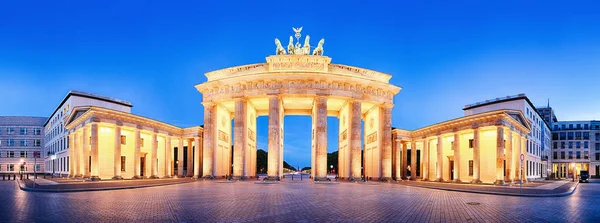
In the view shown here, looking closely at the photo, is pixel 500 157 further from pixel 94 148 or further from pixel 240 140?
pixel 94 148

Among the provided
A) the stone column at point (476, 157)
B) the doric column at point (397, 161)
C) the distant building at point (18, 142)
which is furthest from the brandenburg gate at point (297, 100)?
the distant building at point (18, 142)

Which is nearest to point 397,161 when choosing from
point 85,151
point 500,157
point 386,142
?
point 386,142

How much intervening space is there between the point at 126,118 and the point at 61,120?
30.1 m

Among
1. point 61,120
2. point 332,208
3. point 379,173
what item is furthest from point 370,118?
point 61,120

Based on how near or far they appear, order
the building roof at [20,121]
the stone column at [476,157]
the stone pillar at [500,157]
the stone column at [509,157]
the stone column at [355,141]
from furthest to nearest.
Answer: the building roof at [20,121] → the stone column at [355,141] → the stone column at [476,157] → the stone column at [509,157] → the stone pillar at [500,157]

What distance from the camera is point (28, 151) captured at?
92.0m

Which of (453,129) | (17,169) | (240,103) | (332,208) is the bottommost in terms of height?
(17,169)

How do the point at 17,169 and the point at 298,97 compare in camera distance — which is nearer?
the point at 298,97

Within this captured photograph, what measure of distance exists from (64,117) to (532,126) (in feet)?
261

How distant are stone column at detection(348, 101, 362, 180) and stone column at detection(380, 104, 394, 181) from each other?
4.29m

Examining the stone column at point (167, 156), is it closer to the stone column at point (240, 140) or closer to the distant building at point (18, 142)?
the stone column at point (240, 140)

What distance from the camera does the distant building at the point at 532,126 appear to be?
→ 64875mm

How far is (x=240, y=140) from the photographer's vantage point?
48.0 meters

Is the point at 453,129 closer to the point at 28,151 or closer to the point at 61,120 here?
the point at 61,120
